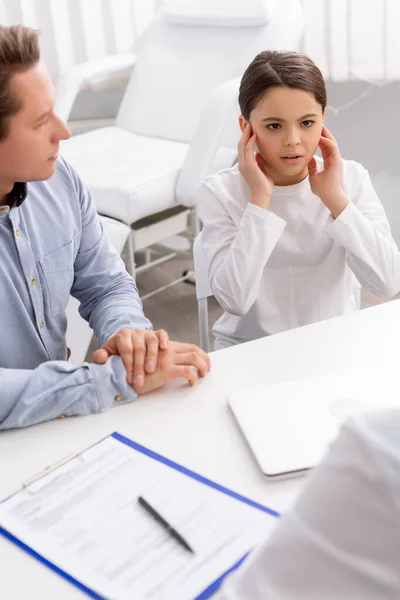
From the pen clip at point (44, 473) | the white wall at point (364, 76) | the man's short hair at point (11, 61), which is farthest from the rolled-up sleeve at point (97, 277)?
the white wall at point (364, 76)

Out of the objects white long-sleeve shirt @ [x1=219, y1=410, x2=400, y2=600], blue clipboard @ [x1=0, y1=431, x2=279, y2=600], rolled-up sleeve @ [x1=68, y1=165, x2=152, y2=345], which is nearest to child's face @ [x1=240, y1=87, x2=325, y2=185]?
rolled-up sleeve @ [x1=68, y1=165, x2=152, y2=345]

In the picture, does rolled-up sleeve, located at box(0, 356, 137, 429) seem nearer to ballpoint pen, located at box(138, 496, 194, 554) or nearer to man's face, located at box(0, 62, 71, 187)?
ballpoint pen, located at box(138, 496, 194, 554)

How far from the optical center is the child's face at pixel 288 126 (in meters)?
1.45

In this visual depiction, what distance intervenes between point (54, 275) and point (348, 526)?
1.06 meters

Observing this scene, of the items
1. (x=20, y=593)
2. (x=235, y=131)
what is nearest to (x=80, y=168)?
(x=235, y=131)

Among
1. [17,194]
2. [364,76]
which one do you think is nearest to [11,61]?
[17,194]

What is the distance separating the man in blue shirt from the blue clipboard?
0.38ft

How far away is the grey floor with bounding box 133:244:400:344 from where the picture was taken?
2.69 meters

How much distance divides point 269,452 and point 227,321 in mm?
796

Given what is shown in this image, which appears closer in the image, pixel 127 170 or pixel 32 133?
pixel 32 133

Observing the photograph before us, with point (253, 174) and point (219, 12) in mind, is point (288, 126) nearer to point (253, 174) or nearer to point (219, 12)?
point (253, 174)

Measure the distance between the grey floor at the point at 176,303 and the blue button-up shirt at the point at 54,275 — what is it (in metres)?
1.16

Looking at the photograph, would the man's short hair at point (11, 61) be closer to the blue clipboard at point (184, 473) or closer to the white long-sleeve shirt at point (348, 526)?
the blue clipboard at point (184, 473)

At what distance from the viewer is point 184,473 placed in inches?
34.9
